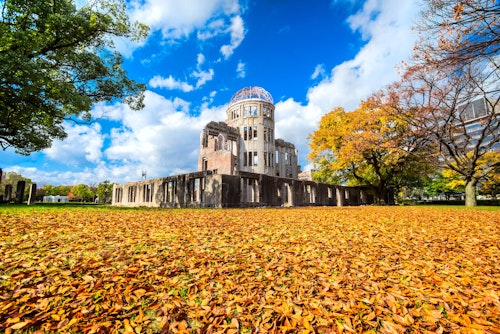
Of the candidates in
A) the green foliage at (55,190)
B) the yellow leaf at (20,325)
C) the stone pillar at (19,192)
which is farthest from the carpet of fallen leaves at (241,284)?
the green foliage at (55,190)

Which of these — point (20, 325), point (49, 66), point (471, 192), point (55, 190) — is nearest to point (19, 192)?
point (49, 66)

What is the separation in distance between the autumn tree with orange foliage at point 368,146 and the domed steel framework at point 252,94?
59.9 ft

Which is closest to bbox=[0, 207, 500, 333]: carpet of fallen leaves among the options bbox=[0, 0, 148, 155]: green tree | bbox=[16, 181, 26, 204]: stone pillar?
bbox=[0, 0, 148, 155]: green tree

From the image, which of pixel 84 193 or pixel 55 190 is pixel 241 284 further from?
pixel 55 190

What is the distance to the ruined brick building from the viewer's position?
17.3 meters

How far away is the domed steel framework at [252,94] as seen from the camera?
1708 inches

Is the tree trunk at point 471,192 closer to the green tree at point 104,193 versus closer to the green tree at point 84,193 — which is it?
the green tree at point 104,193

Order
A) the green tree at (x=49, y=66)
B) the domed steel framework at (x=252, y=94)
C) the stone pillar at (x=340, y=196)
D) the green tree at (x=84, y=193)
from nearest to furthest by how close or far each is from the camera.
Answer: the green tree at (x=49, y=66) → the stone pillar at (x=340, y=196) → the domed steel framework at (x=252, y=94) → the green tree at (x=84, y=193)

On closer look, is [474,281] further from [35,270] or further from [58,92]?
[58,92]

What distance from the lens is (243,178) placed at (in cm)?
1794

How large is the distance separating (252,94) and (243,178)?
1151 inches

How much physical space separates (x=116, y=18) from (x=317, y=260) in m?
18.3

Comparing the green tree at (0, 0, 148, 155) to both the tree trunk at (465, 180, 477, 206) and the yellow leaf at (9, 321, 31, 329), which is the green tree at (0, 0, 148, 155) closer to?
the yellow leaf at (9, 321, 31, 329)

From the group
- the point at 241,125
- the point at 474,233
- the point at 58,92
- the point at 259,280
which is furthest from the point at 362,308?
the point at 241,125
